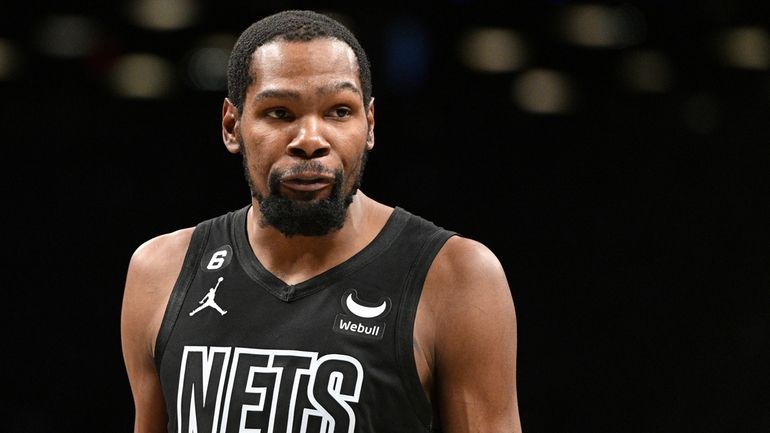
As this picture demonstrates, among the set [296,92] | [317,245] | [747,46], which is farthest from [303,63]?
[747,46]

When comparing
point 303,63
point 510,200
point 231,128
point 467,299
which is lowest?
point 510,200

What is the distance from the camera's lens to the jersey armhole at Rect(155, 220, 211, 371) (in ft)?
6.47

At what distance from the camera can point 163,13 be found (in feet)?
13.0

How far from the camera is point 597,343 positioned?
12.9 ft

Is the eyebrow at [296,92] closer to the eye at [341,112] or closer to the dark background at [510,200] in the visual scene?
the eye at [341,112]

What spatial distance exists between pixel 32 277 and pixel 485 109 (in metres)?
1.70

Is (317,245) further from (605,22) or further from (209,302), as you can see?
(605,22)

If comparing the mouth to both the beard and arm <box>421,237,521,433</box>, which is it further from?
arm <box>421,237,521,433</box>

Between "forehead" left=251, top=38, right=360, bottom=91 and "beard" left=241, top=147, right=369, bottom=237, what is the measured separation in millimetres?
141

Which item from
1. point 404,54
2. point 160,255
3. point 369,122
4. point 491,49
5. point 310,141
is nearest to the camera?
point 310,141

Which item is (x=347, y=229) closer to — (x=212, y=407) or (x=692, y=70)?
(x=212, y=407)

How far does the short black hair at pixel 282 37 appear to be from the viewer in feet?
6.19

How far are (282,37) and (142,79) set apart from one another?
2.16 meters

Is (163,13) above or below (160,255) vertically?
above
